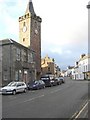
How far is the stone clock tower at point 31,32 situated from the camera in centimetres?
6875

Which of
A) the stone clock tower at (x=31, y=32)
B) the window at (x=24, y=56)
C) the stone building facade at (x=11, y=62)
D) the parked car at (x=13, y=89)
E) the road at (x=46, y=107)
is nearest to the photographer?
the road at (x=46, y=107)

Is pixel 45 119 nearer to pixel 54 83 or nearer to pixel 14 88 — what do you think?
pixel 14 88

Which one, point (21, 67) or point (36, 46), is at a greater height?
point (36, 46)

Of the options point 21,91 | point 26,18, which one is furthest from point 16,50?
point 26,18

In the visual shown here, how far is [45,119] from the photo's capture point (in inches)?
488

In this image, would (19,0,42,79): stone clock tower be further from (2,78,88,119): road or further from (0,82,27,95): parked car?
(2,78,88,119): road

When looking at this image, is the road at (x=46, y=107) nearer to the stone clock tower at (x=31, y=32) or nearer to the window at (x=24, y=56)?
the window at (x=24, y=56)

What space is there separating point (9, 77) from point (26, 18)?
2563cm

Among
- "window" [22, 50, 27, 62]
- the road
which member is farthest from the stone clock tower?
the road

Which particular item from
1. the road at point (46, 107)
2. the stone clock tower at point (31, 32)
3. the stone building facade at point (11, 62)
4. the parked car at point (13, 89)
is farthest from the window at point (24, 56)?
the road at point (46, 107)

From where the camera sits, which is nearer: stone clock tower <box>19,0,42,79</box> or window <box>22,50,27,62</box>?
window <box>22,50,27,62</box>

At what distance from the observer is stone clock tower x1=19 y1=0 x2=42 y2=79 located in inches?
2707

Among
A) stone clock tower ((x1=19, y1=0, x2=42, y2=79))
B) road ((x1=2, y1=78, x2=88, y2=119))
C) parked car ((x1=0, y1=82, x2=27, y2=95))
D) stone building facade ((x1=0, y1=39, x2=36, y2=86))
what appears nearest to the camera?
road ((x1=2, y1=78, x2=88, y2=119))

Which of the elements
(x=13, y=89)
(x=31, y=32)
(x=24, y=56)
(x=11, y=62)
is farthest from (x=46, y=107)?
(x=31, y=32)
